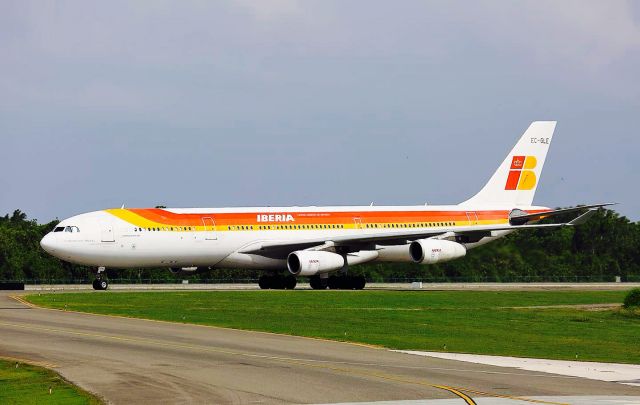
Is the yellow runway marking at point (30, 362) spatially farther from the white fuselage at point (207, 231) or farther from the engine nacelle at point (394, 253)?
the engine nacelle at point (394, 253)

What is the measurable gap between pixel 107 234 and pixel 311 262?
1087cm

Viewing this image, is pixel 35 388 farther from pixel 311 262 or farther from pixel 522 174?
pixel 522 174

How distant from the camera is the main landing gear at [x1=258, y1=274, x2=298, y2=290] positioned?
221 feet

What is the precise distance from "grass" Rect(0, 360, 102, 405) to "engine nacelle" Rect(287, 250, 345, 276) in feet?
115

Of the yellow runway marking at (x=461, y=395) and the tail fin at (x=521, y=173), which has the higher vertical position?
the tail fin at (x=521, y=173)

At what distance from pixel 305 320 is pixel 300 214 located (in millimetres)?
25958

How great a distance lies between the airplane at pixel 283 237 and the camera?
61.4m

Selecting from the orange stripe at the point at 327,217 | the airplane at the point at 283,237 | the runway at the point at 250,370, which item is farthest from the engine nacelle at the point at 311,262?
the runway at the point at 250,370

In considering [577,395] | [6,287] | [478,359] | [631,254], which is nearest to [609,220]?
[631,254]

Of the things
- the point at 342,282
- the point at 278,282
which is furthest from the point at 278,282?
the point at 342,282

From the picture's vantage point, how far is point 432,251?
6338 centimetres

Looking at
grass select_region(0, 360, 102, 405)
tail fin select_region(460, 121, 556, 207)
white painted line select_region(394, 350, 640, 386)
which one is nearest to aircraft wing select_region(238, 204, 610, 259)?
tail fin select_region(460, 121, 556, 207)

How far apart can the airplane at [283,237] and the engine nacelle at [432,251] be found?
2.1 inches

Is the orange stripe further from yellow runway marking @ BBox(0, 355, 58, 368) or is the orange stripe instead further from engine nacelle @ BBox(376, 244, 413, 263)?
yellow runway marking @ BBox(0, 355, 58, 368)
